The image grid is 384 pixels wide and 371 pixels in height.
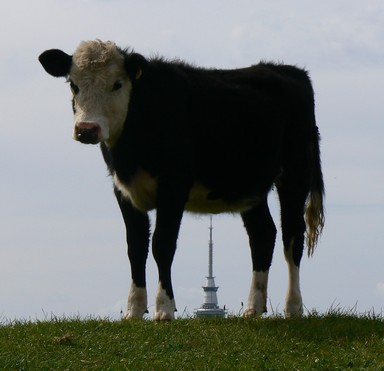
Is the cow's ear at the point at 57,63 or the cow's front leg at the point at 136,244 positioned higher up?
the cow's ear at the point at 57,63

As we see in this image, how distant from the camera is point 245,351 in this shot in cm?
1116

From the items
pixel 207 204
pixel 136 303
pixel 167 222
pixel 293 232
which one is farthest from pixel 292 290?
pixel 167 222

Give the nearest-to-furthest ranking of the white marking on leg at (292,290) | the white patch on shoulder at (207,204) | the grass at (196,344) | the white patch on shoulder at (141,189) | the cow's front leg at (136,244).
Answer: the grass at (196,344), the white patch on shoulder at (141,189), the cow's front leg at (136,244), the white patch on shoulder at (207,204), the white marking on leg at (292,290)

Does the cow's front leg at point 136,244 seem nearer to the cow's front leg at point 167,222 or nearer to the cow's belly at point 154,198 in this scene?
the cow's belly at point 154,198

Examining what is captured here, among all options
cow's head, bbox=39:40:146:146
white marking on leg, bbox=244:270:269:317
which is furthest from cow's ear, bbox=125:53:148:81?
white marking on leg, bbox=244:270:269:317

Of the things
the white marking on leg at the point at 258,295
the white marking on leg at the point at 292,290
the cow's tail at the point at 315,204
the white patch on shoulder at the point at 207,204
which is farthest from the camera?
the cow's tail at the point at 315,204

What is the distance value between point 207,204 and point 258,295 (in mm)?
1309

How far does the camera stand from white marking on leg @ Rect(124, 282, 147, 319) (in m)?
13.4

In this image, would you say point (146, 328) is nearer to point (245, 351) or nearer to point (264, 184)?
point (245, 351)

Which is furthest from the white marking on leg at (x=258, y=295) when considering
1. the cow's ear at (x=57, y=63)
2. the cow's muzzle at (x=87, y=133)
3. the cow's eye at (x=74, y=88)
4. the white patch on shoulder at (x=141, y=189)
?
the cow's ear at (x=57, y=63)

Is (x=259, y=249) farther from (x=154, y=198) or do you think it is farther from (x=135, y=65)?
(x=135, y=65)

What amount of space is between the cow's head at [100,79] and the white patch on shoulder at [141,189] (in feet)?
1.73

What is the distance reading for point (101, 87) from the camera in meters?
13.0

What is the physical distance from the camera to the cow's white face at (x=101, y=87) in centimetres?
1281
